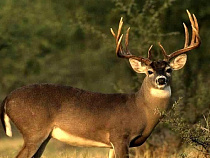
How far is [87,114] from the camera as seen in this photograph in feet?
36.1

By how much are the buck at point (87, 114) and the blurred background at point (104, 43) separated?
2.41m

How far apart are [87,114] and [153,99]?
859 mm

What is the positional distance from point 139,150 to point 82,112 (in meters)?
3.66

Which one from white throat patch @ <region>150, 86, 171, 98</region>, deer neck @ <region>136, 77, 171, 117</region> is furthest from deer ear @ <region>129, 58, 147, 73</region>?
white throat patch @ <region>150, 86, 171, 98</region>

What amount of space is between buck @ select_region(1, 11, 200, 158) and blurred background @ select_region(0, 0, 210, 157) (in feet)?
7.89

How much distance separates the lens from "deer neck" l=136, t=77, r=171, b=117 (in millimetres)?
10953

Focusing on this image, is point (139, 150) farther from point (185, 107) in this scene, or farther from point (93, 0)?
point (93, 0)

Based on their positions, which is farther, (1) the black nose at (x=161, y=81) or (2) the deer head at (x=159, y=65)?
(2) the deer head at (x=159, y=65)

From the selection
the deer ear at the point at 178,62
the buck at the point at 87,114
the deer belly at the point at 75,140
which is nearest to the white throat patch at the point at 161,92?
the buck at the point at 87,114

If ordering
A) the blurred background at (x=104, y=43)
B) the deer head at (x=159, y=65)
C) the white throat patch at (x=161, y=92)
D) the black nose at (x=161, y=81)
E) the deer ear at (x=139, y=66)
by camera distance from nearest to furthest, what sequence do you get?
the black nose at (x=161, y=81)
the deer head at (x=159, y=65)
the white throat patch at (x=161, y=92)
the deer ear at (x=139, y=66)
the blurred background at (x=104, y=43)

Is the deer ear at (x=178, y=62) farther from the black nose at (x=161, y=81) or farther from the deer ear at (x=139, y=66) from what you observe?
the black nose at (x=161, y=81)

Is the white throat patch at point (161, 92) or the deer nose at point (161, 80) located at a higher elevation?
the deer nose at point (161, 80)

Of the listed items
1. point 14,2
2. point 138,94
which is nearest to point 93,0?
point 14,2

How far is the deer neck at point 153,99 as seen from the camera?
11.0 m
